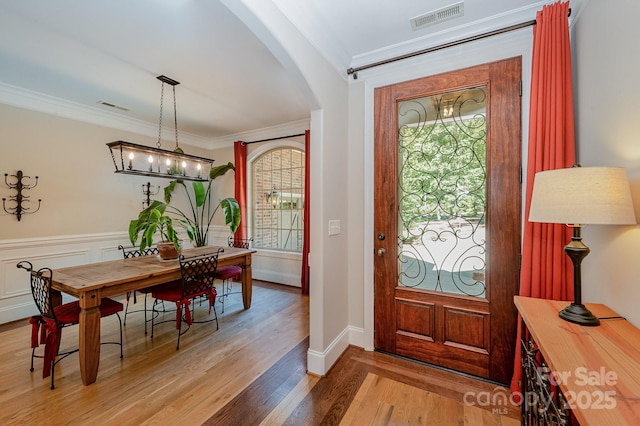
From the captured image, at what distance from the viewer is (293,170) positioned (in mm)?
4902

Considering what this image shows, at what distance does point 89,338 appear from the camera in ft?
Result: 6.86

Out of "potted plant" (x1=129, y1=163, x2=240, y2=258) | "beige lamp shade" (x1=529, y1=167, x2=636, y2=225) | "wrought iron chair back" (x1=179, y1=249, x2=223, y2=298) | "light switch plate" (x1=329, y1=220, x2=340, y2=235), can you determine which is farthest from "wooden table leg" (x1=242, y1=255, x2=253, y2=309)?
"beige lamp shade" (x1=529, y1=167, x2=636, y2=225)

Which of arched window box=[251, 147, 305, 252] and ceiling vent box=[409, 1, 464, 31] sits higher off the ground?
ceiling vent box=[409, 1, 464, 31]

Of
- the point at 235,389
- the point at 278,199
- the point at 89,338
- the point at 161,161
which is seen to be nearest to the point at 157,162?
the point at 161,161

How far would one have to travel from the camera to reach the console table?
750 millimetres

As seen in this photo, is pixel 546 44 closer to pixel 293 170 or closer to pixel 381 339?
pixel 381 339

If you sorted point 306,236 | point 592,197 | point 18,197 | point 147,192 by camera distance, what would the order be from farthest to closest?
point 147,192 → point 306,236 → point 18,197 → point 592,197

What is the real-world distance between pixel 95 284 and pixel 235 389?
4.49 ft

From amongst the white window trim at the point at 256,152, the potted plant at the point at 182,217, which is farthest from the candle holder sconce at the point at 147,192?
the white window trim at the point at 256,152

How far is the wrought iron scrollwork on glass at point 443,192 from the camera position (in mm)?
2146

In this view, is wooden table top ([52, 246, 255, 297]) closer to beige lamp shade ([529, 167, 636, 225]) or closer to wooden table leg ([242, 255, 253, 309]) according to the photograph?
wooden table leg ([242, 255, 253, 309])

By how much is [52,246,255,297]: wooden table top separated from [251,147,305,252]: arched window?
2166mm

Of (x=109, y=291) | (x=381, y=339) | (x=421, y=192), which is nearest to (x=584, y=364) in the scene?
(x=421, y=192)

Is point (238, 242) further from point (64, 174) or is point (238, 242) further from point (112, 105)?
point (112, 105)
